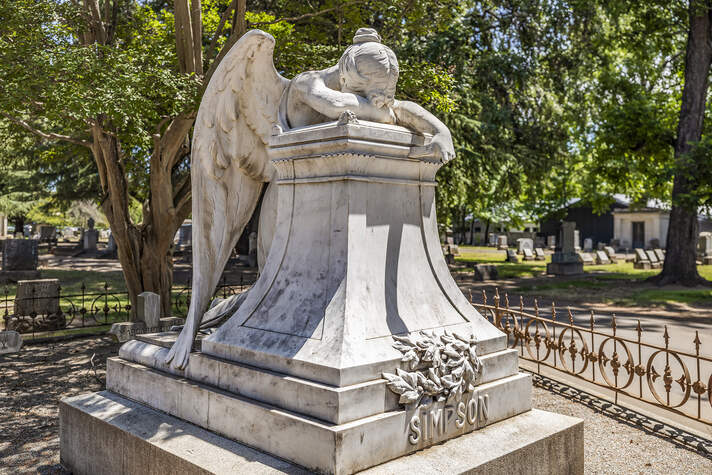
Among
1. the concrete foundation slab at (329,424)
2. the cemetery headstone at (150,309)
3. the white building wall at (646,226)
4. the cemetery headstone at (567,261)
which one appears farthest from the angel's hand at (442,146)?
the white building wall at (646,226)

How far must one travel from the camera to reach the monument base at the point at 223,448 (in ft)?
8.51

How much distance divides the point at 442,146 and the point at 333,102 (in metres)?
0.68

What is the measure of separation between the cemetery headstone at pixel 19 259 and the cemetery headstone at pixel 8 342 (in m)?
11.2

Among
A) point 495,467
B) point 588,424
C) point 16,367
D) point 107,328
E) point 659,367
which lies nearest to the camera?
point 495,467

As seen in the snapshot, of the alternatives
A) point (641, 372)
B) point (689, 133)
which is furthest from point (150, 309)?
point (689, 133)

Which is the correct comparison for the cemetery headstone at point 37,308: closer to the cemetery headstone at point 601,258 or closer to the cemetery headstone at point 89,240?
the cemetery headstone at point 89,240

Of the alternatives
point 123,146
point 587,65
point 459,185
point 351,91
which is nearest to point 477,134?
point 459,185

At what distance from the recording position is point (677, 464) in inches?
165

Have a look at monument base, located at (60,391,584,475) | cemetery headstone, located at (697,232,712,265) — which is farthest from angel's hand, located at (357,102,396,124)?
cemetery headstone, located at (697,232,712,265)

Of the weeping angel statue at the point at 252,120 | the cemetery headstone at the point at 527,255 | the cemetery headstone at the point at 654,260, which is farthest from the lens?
the cemetery headstone at the point at 527,255

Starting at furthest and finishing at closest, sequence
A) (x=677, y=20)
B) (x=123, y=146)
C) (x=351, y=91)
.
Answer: (x=677, y=20) → (x=123, y=146) → (x=351, y=91)

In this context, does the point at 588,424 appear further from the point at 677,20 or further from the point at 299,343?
the point at 677,20

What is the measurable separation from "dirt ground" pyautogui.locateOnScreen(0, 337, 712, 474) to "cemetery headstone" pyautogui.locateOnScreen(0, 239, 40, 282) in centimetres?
1164

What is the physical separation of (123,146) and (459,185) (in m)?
10.3
